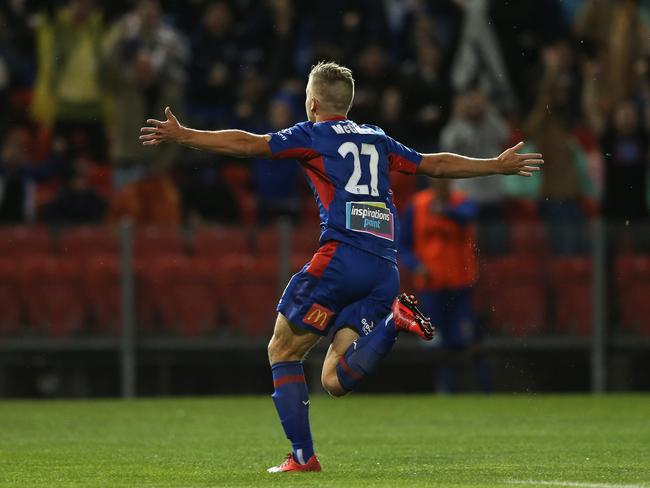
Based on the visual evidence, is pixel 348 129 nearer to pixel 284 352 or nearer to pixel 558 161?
pixel 284 352

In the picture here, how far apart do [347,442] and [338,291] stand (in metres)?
2.56

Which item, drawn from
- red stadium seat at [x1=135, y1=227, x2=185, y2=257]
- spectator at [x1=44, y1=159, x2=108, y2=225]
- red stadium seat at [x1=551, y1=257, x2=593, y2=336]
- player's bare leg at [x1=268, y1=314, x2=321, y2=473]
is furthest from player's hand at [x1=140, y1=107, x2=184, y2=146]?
spectator at [x1=44, y1=159, x2=108, y2=225]

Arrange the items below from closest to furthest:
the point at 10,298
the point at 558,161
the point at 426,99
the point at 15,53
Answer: the point at 10,298, the point at 558,161, the point at 426,99, the point at 15,53

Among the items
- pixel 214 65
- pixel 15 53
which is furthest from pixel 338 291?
pixel 15 53

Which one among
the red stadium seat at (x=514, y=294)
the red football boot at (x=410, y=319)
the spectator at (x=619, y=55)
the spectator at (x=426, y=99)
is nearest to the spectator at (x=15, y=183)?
the spectator at (x=426, y=99)

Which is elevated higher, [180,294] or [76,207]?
[76,207]

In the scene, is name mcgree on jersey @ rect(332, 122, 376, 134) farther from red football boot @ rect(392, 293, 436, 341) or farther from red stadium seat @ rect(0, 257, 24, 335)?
red stadium seat @ rect(0, 257, 24, 335)

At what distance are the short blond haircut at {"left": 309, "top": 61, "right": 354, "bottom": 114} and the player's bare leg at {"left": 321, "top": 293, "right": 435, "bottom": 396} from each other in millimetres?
1004

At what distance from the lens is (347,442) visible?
32.4ft

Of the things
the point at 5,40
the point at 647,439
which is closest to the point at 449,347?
the point at 647,439

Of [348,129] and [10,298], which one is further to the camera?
[10,298]

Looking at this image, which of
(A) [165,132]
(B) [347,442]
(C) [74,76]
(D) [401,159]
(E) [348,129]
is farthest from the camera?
(C) [74,76]

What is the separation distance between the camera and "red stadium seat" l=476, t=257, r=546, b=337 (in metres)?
15.2

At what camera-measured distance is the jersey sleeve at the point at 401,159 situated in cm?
782
